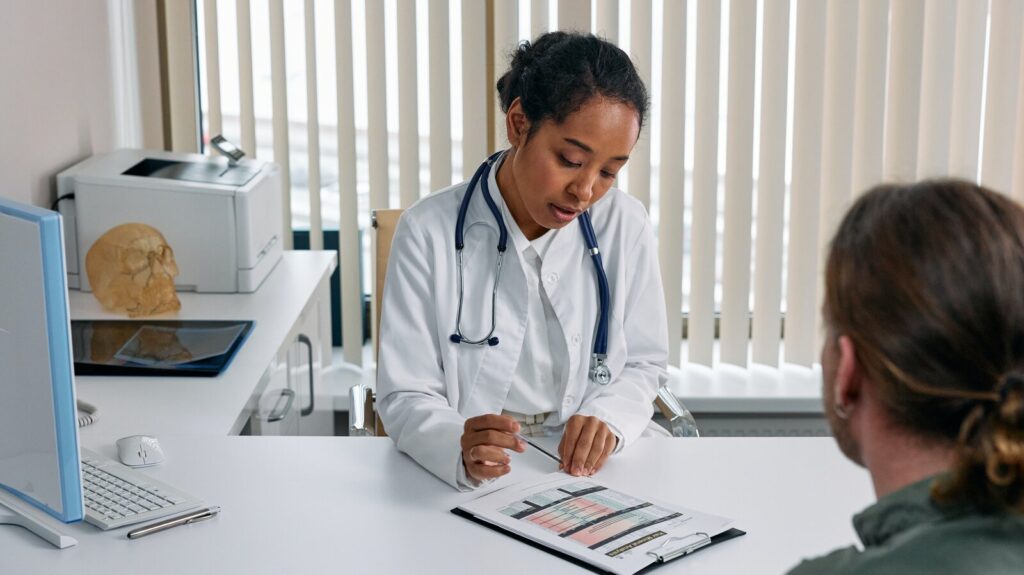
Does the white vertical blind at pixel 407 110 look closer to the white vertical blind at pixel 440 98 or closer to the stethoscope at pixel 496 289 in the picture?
the white vertical blind at pixel 440 98

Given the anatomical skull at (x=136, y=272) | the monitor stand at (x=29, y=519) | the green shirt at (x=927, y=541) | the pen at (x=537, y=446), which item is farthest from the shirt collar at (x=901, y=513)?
the anatomical skull at (x=136, y=272)

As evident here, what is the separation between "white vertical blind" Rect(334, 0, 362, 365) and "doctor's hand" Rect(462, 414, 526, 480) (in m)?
1.58

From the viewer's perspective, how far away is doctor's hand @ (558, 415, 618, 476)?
1552 mm

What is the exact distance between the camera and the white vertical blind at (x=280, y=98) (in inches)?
113

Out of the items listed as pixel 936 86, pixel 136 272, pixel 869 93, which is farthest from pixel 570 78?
pixel 936 86

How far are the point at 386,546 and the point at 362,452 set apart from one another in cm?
32

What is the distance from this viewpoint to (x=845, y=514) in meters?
1.43

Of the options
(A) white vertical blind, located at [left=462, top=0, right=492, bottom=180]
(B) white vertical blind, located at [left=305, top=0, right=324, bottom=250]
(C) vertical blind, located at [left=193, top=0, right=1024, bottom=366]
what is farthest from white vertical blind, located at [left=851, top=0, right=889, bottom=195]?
(B) white vertical blind, located at [left=305, top=0, right=324, bottom=250]

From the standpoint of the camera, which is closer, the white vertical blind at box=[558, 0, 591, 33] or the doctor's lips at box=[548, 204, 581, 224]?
the doctor's lips at box=[548, 204, 581, 224]

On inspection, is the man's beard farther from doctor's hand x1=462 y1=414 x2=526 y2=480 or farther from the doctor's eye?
the doctor's eye

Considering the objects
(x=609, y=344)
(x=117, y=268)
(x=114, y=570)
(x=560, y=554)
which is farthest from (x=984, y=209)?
(x=117, y=268)

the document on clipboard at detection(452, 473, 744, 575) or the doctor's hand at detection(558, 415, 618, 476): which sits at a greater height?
the doctor's hand at detection(558, 415, 618, 476)

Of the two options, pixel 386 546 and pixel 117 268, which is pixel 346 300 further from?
pixel 386 546

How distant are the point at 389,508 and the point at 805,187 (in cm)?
184
